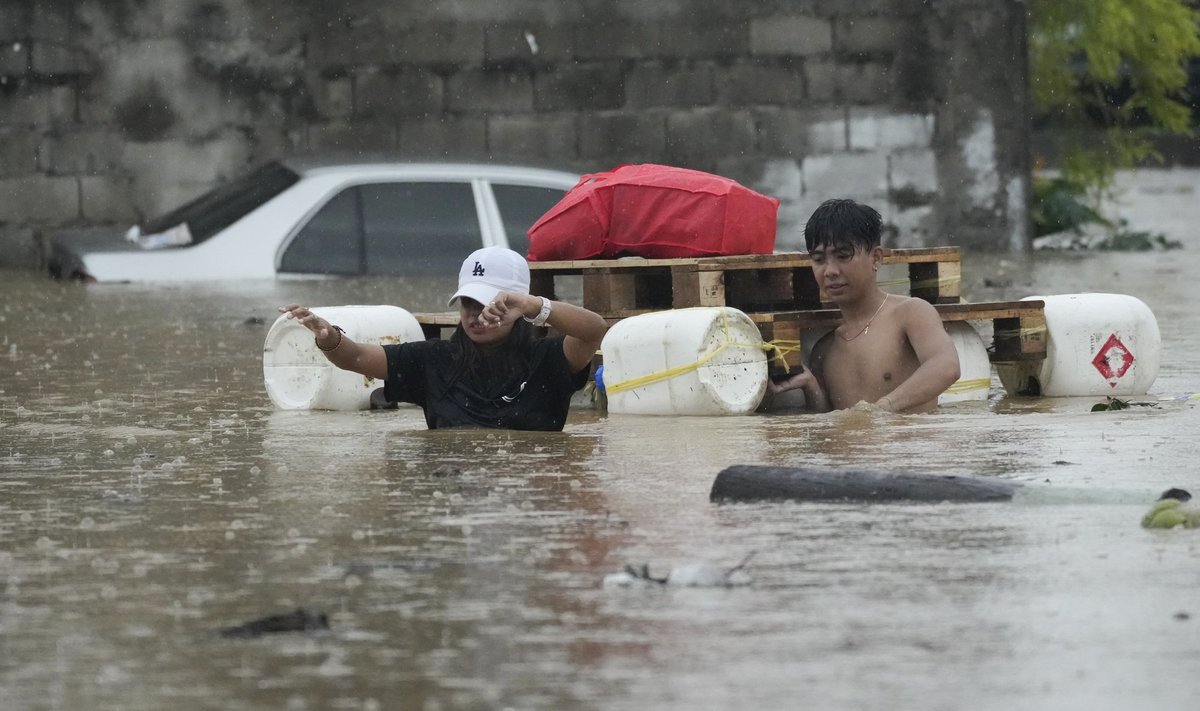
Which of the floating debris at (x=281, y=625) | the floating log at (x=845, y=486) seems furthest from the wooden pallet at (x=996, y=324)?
the floating debris at (x=281, y=625)

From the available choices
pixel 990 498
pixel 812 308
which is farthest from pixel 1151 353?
pixel 990 498

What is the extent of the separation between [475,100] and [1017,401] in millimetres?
10209

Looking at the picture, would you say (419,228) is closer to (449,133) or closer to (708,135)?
(449,133)

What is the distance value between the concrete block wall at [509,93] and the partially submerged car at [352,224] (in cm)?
290

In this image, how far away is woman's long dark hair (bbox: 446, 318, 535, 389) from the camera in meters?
6.54

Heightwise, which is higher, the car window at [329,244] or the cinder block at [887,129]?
the cinder block at [887,129]

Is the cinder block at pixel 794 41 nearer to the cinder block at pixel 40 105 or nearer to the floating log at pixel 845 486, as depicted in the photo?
the cinder block at pixel 40 105

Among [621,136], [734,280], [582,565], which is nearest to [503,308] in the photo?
[734,280]

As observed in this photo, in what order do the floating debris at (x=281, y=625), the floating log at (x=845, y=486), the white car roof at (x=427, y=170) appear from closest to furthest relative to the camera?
the floating debris at (x=281, y=625)
the floating log at (x=845, y=486)
the white car roof at (x=427, y=170)

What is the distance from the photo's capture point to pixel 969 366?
7566 millimetres

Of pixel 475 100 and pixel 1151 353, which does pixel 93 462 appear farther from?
pixel 475 100

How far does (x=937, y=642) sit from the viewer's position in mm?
3506

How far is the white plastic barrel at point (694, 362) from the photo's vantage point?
694 cm

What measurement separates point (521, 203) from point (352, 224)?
115 cm
